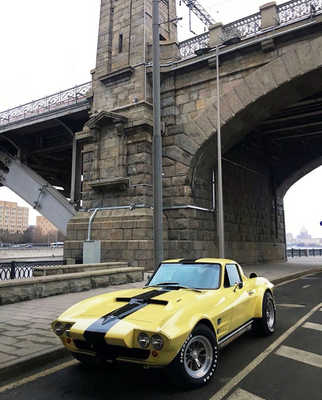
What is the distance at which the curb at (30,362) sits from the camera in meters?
3.83

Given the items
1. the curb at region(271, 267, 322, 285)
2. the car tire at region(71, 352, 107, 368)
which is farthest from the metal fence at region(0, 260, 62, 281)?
the curb at region(271, 267, 322, 285)

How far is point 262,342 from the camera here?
5109 mm

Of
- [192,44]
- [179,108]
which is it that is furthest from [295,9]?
[179,108]

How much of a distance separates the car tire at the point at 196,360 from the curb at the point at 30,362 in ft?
6.10

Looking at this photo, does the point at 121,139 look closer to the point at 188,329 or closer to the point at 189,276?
the point at 189,276

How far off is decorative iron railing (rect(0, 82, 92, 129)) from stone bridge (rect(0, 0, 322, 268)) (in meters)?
3.12

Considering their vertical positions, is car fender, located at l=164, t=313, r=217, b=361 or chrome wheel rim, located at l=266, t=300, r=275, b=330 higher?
car fender, located at l=164, t=313, r=217, b=361

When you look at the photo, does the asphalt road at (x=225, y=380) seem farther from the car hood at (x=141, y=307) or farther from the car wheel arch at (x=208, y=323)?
the car hood at (x=141, y=307)

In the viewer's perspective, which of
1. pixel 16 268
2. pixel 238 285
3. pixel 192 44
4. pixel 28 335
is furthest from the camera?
pixel 192 44

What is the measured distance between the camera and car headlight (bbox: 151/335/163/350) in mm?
3195

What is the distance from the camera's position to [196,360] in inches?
142

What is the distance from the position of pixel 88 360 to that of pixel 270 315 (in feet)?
10.7

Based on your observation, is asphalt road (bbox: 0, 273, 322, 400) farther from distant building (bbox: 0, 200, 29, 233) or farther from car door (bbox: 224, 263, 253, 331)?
distant building (bbox: 0, 200, 29, 233)

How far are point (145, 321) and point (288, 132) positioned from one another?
21.8 m
